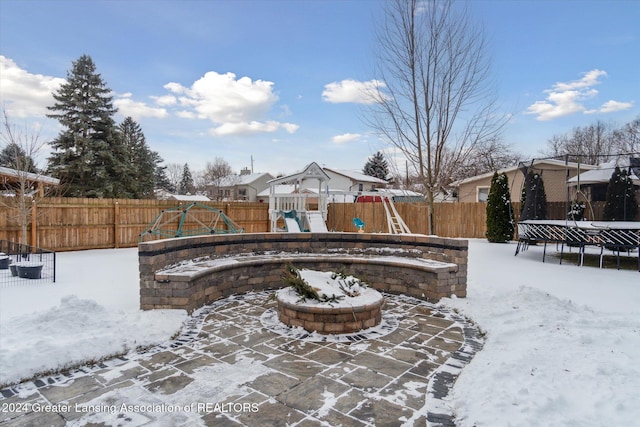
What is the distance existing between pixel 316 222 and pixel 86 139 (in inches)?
485

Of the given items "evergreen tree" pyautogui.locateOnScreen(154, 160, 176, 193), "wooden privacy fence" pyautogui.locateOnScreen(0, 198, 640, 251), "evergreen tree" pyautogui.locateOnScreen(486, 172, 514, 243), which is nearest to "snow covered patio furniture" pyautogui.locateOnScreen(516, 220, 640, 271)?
"wooden privacy fence" pyautogui.locateOnScreen(0, 198, 640, 251)

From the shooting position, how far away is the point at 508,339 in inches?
134

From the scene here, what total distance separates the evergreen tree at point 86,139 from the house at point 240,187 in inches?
655

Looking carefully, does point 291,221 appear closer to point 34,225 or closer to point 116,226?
point 116,226

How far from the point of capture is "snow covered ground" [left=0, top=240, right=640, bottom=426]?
2174mm

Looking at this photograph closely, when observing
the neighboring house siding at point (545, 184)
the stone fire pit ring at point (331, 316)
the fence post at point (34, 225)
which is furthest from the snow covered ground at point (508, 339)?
the neighboring house siding at point (545, 184)

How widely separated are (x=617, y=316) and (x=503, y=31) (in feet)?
20.1

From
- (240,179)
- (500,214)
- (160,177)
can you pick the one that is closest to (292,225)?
(500,214)

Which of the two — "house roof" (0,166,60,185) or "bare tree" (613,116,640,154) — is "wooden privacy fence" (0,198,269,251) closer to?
"house roof" (0,166,60,185)

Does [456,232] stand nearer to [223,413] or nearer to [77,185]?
[223,413]

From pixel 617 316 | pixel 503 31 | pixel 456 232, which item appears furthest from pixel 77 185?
pixel 617 316

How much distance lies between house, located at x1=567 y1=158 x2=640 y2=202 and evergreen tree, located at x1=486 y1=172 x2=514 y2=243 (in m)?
1.95

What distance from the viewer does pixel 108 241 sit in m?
11.1

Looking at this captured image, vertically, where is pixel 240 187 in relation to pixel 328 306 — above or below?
above
